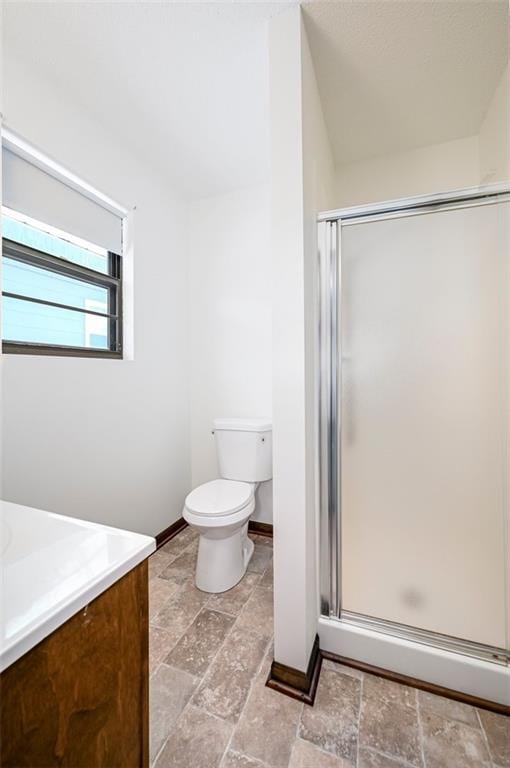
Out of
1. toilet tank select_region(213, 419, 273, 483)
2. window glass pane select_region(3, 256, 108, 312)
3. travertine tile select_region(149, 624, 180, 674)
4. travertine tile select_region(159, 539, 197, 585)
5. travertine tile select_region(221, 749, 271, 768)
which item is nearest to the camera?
travertine tile select_region(221, 749, 271, 768)

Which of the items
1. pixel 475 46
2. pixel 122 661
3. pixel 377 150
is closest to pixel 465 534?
pixel 122 661

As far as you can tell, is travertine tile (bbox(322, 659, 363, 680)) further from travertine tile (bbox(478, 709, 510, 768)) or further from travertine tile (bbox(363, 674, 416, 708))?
travertine tile (bbox(478, 709, 510, 768))

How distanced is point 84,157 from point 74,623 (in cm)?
195

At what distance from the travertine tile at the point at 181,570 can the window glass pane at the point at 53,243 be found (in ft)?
5.89

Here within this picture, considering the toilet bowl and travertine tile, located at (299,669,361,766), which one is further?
the toilet bowl

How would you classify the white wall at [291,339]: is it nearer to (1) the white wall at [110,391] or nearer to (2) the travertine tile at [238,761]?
(2) the travertine tile at [238,761]

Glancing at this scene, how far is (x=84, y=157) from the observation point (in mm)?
1554

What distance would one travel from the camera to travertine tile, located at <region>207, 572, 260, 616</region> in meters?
1.51

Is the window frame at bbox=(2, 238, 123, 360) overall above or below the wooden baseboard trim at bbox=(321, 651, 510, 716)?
above

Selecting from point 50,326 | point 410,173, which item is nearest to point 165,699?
point 50,326

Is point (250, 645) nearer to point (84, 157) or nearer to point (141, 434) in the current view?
point (141, 434)

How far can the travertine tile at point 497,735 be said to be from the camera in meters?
0.92

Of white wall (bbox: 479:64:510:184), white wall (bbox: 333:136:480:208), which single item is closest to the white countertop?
white wall (bbox: 479:64:510:184)

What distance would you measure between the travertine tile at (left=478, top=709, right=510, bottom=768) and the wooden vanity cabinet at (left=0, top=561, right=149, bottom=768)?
1048 mm
